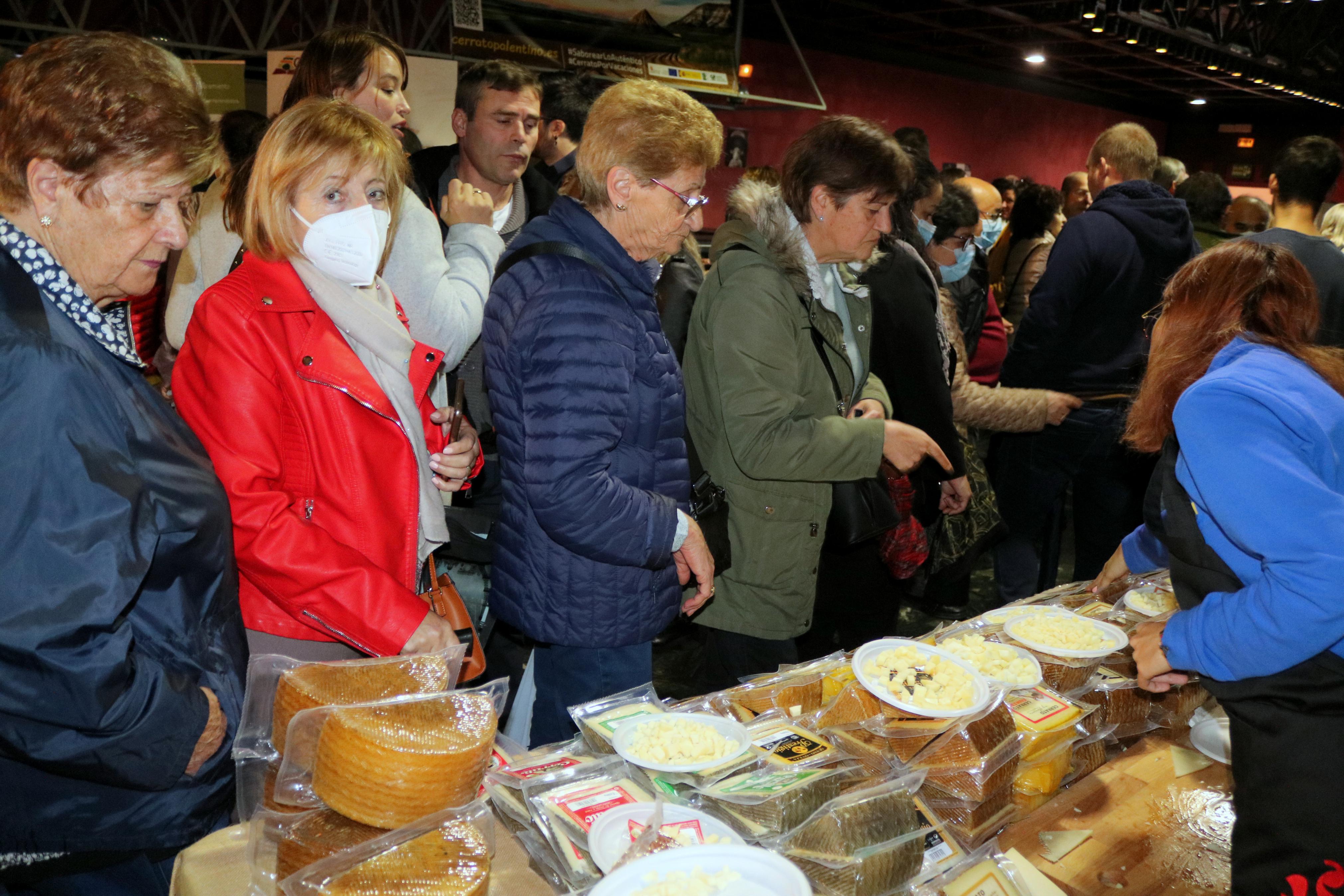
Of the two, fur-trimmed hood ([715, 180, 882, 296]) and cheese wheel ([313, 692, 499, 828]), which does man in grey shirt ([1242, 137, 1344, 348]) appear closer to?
fur-trimmed hood ([715, 180, 882, 296])

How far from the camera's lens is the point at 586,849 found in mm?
1058

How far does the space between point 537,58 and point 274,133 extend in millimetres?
4875

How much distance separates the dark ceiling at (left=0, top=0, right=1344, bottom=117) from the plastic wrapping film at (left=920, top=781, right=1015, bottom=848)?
5301mm

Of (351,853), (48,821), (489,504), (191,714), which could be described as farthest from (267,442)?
(489,504)

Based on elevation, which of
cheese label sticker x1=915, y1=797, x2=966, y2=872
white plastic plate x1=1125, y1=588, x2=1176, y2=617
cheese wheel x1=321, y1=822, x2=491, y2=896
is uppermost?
cheese wheel x1=321, y1=822, x2=491, y2=896

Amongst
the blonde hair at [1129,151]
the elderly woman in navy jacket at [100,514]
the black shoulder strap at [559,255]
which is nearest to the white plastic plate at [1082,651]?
the black shoulder strap at [559,255]

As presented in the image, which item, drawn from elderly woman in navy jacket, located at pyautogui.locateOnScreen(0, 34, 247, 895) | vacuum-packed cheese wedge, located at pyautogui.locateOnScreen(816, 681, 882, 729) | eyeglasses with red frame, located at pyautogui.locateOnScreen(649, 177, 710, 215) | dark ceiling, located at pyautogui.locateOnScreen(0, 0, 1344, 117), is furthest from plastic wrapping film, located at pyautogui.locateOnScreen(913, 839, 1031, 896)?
dark ceiling, located at pyautogui.locateOnScreen(0, 0, 1344, 117)

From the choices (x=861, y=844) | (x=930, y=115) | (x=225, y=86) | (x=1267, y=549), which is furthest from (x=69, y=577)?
(x=930, y=115)

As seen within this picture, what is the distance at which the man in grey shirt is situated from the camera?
3.04 m

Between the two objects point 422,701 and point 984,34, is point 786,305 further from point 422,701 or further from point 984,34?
point 984,34

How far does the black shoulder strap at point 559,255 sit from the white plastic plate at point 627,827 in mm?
975

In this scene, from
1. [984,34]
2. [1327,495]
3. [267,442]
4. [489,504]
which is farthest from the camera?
[984,34]

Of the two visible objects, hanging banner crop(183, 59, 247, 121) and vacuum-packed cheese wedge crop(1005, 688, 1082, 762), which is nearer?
vacuum-packed cheese wedge crop(1005, 688, 1082, 762)

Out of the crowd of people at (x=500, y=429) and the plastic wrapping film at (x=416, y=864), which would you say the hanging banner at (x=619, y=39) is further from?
the plastic wrapping film at (x=416, y=864)
